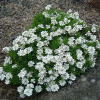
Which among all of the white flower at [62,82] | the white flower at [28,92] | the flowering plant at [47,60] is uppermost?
the flowering plant at [47,60]

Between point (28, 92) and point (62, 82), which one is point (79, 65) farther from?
point (28, 92)

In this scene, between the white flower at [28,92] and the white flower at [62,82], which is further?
the white flower at [62,82]

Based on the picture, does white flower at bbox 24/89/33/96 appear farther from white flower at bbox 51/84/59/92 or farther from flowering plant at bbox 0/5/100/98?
Answer: white flower at bbox 51/84/59/92

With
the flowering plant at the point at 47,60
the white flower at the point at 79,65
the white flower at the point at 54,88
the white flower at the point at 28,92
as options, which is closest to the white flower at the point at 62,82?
the flowering plant at the point at 47,60

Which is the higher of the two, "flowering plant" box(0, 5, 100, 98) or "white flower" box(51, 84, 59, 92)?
"flowering plant" box(0, 5, 100, 98)

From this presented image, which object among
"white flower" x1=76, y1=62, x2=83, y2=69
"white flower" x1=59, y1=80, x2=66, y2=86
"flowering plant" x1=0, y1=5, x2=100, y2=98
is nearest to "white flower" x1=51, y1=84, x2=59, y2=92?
"flowering plant" x1=0, y1=5, x2=100, y2=98

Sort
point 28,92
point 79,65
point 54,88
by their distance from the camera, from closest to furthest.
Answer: point 28,92 → point 54,88 → point 79,65

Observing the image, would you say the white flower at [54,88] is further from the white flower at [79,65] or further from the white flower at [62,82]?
the white flower at [79,65]

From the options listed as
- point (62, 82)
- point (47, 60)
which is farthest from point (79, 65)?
point (47, 60)
